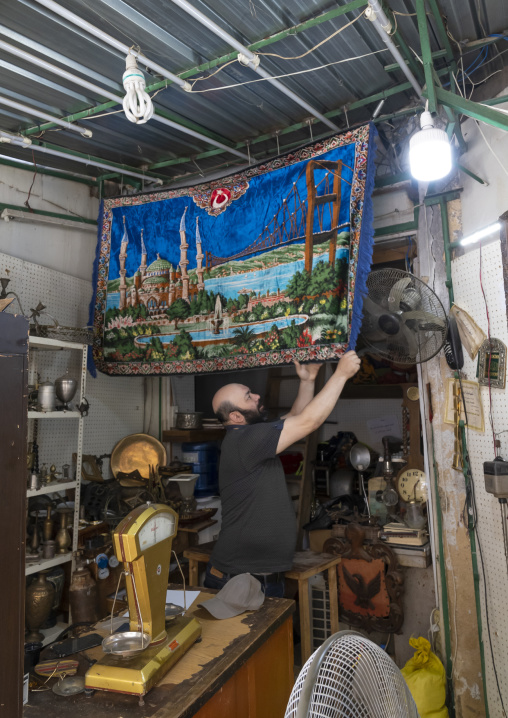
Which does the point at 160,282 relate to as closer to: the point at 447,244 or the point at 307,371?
the point at 307,371

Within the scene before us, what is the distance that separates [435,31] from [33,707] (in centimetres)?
323

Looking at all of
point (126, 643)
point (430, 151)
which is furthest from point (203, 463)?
point (430, 151)

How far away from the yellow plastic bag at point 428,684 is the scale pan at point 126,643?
1868 mm

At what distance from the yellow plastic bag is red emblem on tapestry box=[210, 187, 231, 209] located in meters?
3.02

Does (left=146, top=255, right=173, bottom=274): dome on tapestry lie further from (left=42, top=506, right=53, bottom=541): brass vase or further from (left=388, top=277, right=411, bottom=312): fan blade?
(left=42, top=506, right=53, bottom=541): brass vase

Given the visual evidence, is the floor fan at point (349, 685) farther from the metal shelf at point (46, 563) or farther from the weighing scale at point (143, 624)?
the metal shelf at point (46, 563)

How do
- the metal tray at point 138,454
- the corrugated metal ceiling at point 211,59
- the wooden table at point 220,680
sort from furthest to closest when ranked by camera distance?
the metal tray at point 138,454 → the corrugated metal ceiling at point 211,59 → the wooden table at point 220,680

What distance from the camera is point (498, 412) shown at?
258 centimetres

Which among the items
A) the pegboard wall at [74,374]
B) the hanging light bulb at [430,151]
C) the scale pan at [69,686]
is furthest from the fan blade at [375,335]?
the pegboard wall at [74,374]

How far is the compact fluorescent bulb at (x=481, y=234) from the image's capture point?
2.56 metres

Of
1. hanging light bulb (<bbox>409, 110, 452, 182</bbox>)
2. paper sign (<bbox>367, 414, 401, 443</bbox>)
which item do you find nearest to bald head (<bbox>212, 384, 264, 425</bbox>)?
hanging light bulb (<bbox>409, 110, 452, 182</bbox>)

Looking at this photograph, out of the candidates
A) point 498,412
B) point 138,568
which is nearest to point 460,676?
point 498,412

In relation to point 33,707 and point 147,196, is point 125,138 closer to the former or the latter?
point 147,196

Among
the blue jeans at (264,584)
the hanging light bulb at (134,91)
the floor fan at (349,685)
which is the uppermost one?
the hanging light bulb at (134,91)
